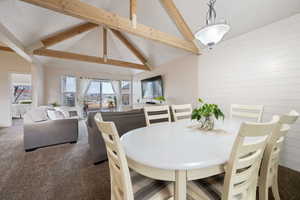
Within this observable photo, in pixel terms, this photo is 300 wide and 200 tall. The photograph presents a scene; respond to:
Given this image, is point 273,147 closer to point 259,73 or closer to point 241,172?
point 241,172

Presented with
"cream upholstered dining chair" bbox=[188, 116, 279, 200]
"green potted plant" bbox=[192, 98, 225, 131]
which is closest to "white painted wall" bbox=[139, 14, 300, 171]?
"green potted plant" bbox=[192, 98, 225, 131]

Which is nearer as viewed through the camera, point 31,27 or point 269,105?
point 269,105

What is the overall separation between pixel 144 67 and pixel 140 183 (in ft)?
17.5

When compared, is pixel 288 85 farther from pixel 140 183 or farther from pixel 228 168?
pixel 140 183

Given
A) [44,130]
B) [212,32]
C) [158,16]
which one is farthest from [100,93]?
[212,32]

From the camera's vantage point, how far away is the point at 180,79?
4328mm

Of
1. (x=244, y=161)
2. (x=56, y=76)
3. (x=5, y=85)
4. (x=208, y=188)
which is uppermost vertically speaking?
(x=56, y=76)

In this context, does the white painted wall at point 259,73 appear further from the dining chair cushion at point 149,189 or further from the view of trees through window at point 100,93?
the view of trees through window at point 100,93

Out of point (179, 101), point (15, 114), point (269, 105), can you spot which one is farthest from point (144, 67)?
point (15, 114)

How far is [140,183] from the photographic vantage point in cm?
92

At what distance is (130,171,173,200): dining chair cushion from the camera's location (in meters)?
0.82

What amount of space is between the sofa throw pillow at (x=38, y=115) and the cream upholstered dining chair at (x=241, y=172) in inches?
133

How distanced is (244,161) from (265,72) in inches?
92.5

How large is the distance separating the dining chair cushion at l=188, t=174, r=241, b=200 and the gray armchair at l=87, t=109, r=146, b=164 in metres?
1.59
